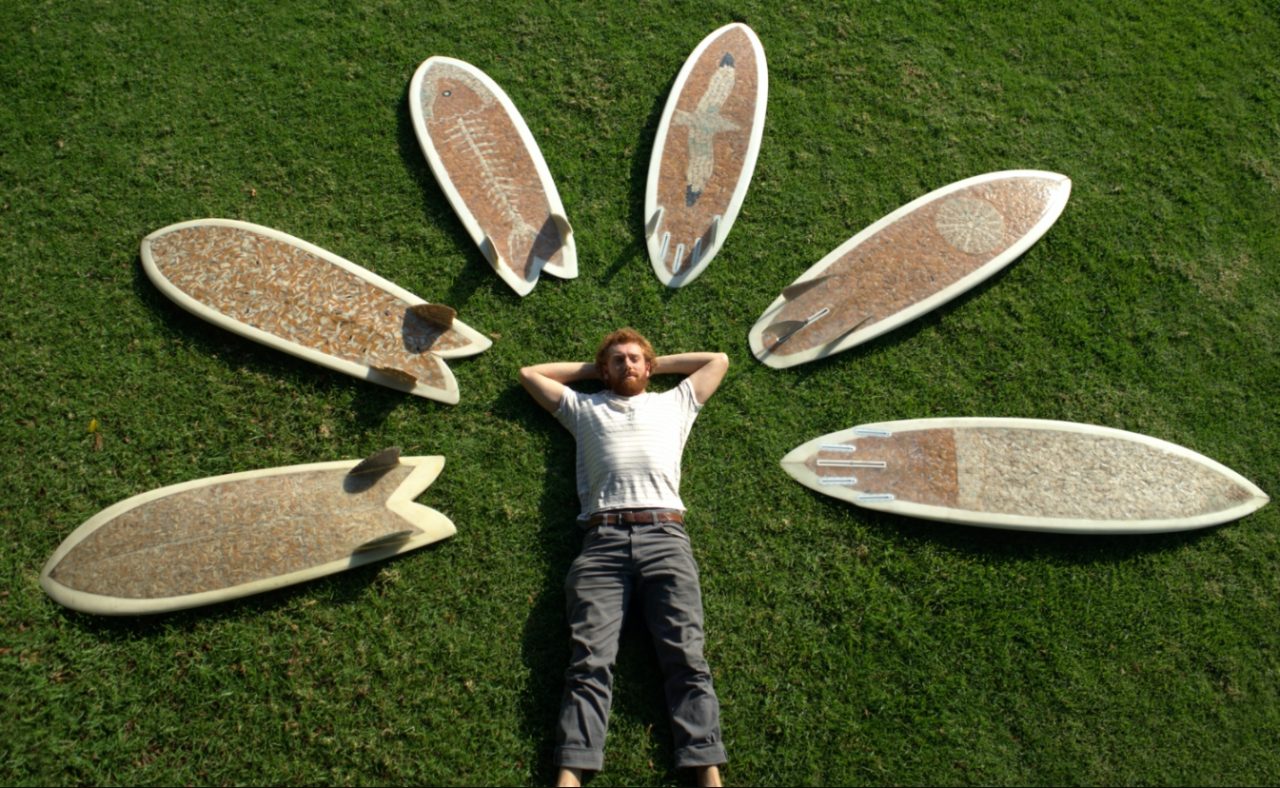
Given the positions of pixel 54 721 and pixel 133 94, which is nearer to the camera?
pixel 54 721

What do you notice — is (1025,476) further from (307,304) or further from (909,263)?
(307,304)

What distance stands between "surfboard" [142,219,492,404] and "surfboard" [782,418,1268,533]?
79.3 inches

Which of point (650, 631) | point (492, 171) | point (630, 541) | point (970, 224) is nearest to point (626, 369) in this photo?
point (630, 541)

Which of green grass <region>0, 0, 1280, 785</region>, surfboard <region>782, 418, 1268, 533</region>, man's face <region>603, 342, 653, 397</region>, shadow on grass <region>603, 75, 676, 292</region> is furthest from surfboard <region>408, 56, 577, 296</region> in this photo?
surfboard <region>782, 418, 1268, 533</region>

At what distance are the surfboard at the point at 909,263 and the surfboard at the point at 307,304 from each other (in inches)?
69.6

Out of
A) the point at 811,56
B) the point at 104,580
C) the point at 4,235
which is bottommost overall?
the point at 104,580

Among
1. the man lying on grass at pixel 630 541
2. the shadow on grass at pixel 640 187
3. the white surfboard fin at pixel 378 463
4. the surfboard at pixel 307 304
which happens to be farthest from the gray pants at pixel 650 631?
the shadow on grass at pixel 640 187

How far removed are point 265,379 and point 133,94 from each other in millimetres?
2126

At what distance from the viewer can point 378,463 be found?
13.0 feet

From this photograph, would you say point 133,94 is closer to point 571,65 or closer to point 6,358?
point 6,358

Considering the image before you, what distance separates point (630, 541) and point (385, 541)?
3.94 feet

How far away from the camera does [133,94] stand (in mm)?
4871

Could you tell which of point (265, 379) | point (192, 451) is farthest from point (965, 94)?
point (192, 451)

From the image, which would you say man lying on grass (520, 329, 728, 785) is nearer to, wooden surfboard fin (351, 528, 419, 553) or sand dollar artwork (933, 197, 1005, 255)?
wooden surfboard fin (351, 528, 419, 553)
